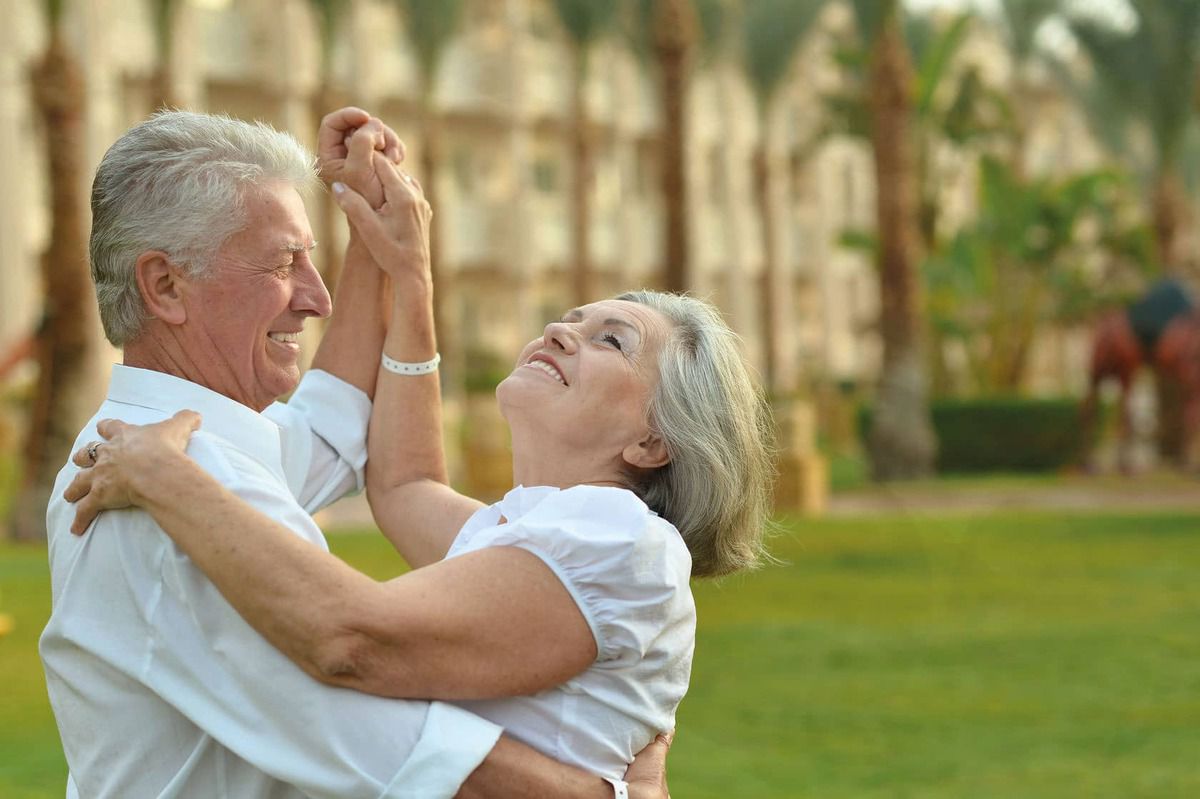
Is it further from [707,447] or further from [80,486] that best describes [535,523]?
[80,486]

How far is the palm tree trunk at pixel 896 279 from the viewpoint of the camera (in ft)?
80.2

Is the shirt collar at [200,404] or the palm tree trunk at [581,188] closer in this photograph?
the shirt collar at [200,404]

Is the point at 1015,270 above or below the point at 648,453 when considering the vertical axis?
below

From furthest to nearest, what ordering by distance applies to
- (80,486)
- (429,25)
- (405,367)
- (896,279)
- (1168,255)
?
(1168,255) → (429,25) → (896,279) → (405,367) → (80,486)

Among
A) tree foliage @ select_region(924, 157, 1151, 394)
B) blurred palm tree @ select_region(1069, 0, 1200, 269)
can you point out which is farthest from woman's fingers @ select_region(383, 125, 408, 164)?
blurred palm tree @ select_region(1069, 0, 1200, 269)

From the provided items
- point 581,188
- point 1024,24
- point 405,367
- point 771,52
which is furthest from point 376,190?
point 1024,24

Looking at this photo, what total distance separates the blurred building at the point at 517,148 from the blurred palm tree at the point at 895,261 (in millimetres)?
4145

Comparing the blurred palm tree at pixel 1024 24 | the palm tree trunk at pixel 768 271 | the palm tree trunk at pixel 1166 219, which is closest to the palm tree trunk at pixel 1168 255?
the palm tree trunk at pixel 1166 219

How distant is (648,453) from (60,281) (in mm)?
16025

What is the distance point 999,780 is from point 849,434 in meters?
31.2

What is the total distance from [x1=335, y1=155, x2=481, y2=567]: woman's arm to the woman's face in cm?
33

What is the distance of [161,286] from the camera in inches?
95.3

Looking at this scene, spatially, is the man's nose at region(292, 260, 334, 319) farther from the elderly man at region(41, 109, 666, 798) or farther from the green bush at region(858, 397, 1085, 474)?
the green bush at region(858, 397, 1085, 474)

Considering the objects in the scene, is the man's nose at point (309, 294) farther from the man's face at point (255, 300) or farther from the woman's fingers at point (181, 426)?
the woman's fingers at point (181, 426)
